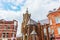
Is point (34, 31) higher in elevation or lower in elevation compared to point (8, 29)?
lower

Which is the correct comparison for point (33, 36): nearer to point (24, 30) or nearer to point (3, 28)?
point (24, 30)

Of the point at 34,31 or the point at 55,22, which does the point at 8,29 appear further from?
the point at 55,22

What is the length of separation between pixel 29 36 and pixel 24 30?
4677 mm

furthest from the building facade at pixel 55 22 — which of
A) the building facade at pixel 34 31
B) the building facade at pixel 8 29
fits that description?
the building facade at pixel 8 29

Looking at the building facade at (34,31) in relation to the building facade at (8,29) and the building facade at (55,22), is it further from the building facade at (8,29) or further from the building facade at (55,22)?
the building facade at (8,29)

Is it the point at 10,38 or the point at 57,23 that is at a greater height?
the point at 57,23

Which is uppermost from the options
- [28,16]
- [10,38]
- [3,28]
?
[28,16]

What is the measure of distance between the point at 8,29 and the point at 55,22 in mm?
23109

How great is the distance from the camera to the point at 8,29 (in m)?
60.8

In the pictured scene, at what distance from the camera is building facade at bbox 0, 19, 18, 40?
60094 millimetres

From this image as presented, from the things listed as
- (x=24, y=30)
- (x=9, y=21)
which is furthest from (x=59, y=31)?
(x=9, y=21)

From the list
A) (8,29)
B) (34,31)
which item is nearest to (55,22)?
(34,31)

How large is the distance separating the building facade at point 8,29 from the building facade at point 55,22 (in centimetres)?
1905

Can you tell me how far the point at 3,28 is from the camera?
60375 millimetres
